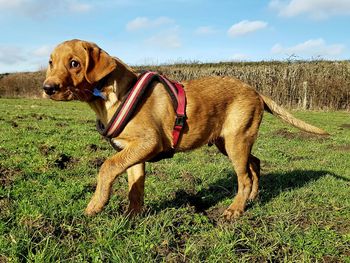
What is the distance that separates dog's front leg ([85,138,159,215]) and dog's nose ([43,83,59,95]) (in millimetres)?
940

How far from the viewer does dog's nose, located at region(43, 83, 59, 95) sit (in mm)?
3965

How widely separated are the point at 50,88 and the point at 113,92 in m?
0.79

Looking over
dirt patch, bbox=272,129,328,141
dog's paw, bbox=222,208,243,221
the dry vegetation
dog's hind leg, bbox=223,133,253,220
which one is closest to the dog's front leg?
dog's paw, bbox=222,208,243,221

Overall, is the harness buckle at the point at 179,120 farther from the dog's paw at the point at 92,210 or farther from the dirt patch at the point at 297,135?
the dirt patch at the point at 297,135

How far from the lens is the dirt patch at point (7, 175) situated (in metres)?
5.91

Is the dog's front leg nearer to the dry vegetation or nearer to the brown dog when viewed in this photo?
the brown dog

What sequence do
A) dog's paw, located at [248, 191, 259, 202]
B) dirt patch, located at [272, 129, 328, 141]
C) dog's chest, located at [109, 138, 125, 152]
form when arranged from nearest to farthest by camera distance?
dog's chest, located at [109, 138, 125, 152]
dog's paw, located at [248, 191, 259, 202]
dirt patch, located at [272, 129, 328, 141]

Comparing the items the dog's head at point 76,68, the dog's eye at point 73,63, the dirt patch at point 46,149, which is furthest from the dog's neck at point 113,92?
the dirt patch at point 46,149

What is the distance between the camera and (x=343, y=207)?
5.71 m

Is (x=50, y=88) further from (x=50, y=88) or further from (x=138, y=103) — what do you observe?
(x=138, y=103)

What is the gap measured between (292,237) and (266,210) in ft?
3.58

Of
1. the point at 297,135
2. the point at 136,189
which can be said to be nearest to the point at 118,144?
the point at 136,189

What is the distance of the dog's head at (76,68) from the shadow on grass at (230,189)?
1.86m

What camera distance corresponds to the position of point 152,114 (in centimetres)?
478
